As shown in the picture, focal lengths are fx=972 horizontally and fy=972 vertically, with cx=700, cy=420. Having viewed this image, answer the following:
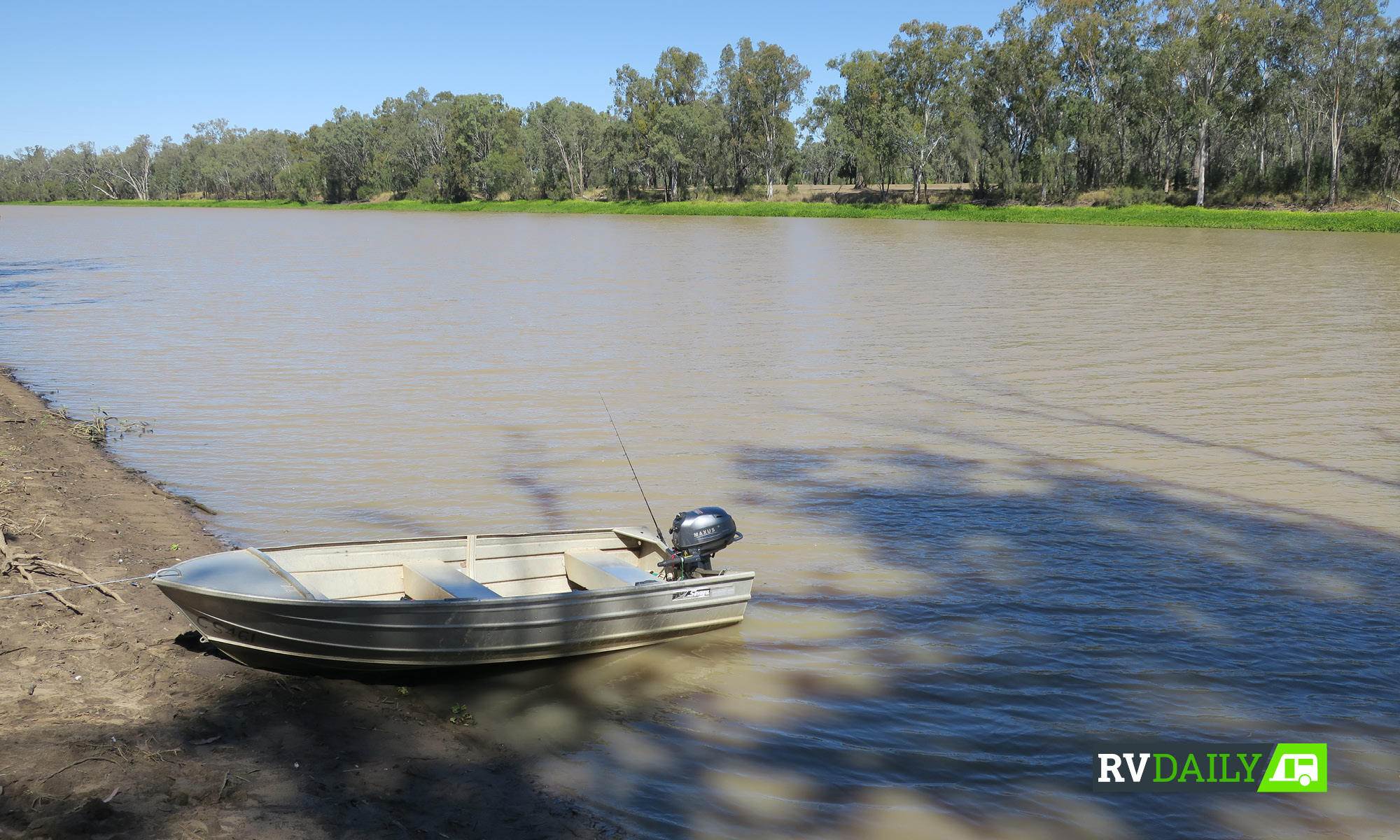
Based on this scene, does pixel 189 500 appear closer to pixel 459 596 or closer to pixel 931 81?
pixel 459 596

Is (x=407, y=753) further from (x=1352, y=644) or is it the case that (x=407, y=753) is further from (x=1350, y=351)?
(x=1350, y=351)

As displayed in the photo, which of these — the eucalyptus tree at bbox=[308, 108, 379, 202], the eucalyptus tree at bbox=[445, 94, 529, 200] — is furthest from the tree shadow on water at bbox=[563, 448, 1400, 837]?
the eucalyptus tree at bbox=[308, 108, 379, 202]

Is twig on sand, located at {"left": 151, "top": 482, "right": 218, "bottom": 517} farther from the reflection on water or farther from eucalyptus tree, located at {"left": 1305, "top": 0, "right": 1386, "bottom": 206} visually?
eucalyptus tree, located at {"left": 1305, "top": 0, "right": 1386, "bottom": 206}

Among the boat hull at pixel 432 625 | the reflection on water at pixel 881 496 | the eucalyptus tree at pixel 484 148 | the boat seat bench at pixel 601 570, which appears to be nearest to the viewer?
the reflection on water at pixel 881 496

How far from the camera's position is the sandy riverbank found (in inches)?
180

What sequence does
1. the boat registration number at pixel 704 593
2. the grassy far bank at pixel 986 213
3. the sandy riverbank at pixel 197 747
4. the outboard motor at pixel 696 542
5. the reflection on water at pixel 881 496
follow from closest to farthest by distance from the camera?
1. the sandy riverbank at pixel 197 747
2. the reflection on water at pixel 881 496
3. the boat registration number at pixel 704 593
4. the outboard motor at pixel 696 542
5. the grassy far bank at pixel 986 213

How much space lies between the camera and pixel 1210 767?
5754 mm

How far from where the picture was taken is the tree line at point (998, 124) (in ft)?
205

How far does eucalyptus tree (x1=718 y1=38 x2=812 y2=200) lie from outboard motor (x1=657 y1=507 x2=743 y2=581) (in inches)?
3487

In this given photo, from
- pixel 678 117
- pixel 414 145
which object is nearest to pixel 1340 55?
pixel 678 117

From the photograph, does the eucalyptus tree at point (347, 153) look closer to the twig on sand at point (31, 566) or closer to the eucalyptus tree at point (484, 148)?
the eucalyptus tree at point (484, 148)

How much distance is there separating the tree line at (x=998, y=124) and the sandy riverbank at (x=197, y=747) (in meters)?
68.5

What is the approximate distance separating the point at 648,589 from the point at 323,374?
11.8 metres

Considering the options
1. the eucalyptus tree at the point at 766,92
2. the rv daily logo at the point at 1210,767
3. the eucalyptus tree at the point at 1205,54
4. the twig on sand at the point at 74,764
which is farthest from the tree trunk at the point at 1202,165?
the twig on sand at the point at 74,764
